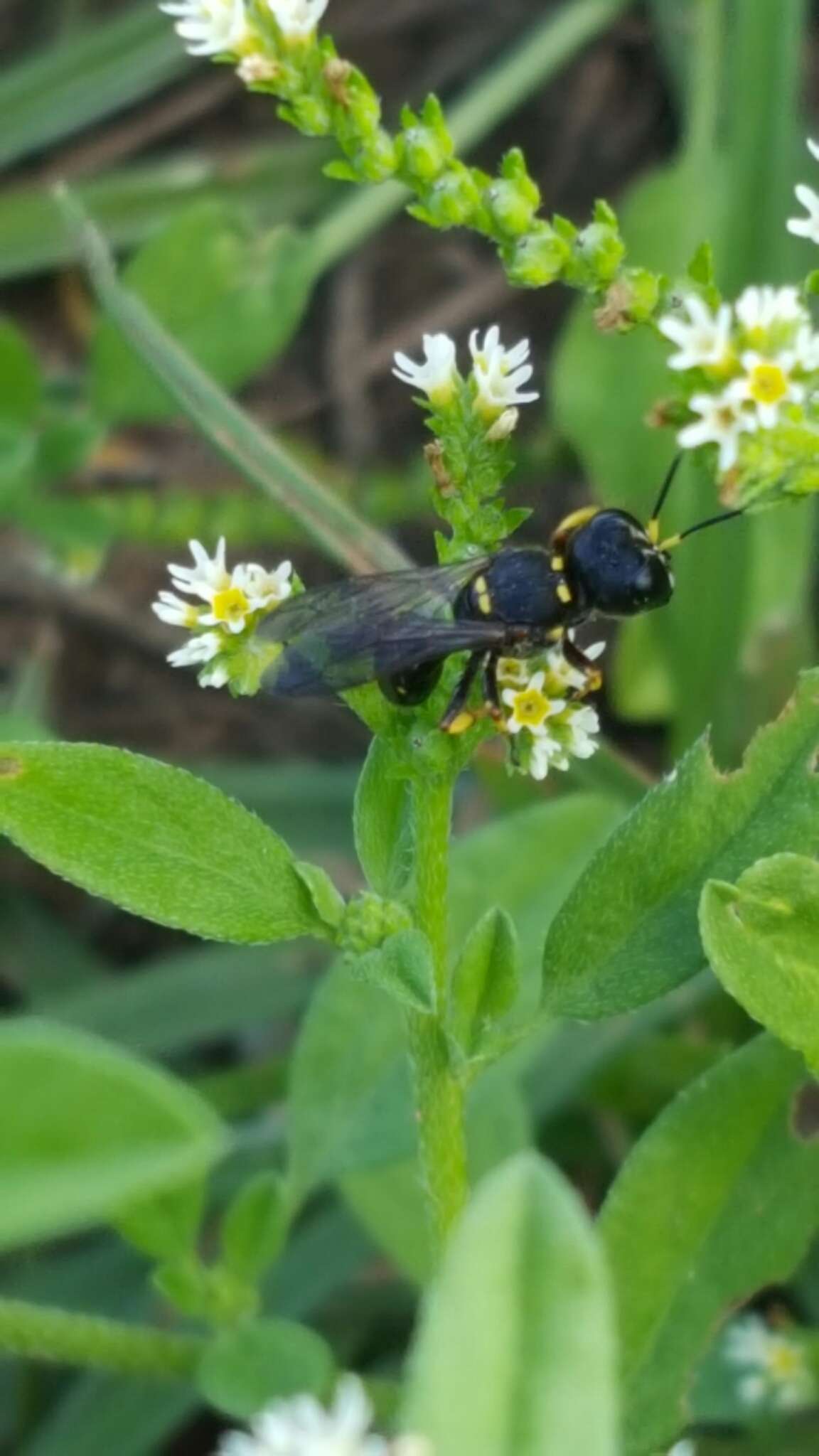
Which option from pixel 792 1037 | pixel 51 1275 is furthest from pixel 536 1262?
pixel 51 1275

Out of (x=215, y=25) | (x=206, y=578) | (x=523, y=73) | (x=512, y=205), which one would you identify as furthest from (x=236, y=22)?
(x=523, y=73)

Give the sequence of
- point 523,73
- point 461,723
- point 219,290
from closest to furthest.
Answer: point 461,723
point 219,290
point 523,73

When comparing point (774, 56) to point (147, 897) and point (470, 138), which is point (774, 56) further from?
point (147, 897)

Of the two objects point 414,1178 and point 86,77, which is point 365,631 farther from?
point 86,77

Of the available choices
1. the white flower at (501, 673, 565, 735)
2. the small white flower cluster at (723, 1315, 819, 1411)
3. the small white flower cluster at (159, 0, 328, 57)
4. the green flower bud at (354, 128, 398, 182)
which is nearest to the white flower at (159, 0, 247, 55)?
the small white flower cluster at (159, 0, 328, 57)

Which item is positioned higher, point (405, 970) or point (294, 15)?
point (294, 15)

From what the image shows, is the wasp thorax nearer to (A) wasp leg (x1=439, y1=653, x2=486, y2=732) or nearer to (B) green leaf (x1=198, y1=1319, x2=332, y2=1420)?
(A) wasp leg (x1=439, y1=653, x2=486, y2=732)

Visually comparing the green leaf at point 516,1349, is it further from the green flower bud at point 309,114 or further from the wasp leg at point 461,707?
the green flower bud at point 309,114
